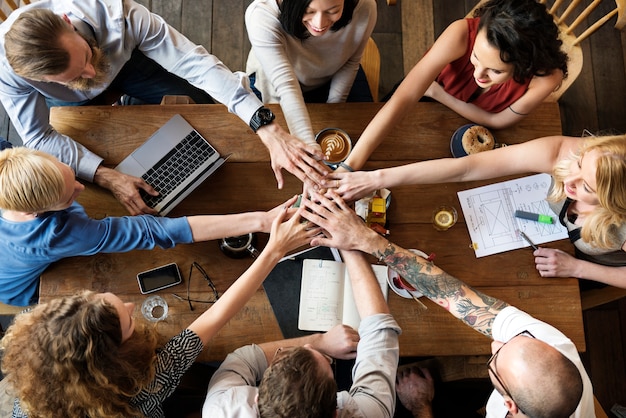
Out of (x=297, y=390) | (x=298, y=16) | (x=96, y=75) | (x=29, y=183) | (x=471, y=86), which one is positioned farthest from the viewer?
(x=471, y=86)

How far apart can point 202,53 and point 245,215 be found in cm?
75

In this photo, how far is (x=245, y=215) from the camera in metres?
1.71

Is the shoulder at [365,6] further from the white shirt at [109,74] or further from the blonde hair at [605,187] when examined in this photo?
the blonde hair at [605,187]

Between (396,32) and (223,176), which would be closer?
(223,176)

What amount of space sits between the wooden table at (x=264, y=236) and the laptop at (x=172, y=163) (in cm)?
4

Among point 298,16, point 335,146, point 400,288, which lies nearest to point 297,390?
point 400,288

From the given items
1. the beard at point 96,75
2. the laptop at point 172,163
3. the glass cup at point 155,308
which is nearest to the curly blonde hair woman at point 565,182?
the laptop at point 172,163

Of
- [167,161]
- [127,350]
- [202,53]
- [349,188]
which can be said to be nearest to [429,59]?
[349,188]

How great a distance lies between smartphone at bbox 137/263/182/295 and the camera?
1.69 meters

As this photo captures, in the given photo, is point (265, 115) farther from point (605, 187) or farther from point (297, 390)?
point (605, 187)

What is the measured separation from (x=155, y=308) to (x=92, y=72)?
0.89m

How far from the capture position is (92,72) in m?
1.78

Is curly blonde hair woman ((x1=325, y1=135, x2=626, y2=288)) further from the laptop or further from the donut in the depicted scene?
the laptop

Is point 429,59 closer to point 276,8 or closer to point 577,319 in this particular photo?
point 276,8
